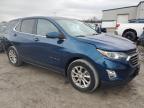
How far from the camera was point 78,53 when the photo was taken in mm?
3709

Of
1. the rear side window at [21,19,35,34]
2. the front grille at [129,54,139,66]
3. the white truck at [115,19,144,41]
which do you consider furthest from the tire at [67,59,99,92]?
the white truck at [115,19,144,41]

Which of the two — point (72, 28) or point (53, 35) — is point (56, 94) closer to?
point (53, 35)

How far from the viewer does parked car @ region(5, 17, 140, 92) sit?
3.46 m

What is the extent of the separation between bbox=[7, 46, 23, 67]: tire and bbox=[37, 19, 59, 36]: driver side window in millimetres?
1319

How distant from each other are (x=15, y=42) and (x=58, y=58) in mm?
2038

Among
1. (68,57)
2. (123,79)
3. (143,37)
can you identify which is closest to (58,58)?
(68,57)

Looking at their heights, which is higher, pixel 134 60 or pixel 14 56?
pixel 134 60

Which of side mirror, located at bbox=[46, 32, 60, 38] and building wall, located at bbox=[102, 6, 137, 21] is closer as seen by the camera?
side mirror, located at bbox=[46, 32, 60, 38]

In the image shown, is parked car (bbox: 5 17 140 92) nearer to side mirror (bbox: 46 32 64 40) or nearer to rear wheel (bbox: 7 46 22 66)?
side mirror (bbox: 46 32 64 40)

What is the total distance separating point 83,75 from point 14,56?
2.91 m

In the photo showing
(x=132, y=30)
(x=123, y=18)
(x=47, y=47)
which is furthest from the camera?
(x=123, y=18)

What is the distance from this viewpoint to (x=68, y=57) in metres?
3.91

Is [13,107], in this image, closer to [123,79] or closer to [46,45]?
[46,45]

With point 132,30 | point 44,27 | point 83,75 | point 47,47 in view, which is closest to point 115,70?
point 83,75
